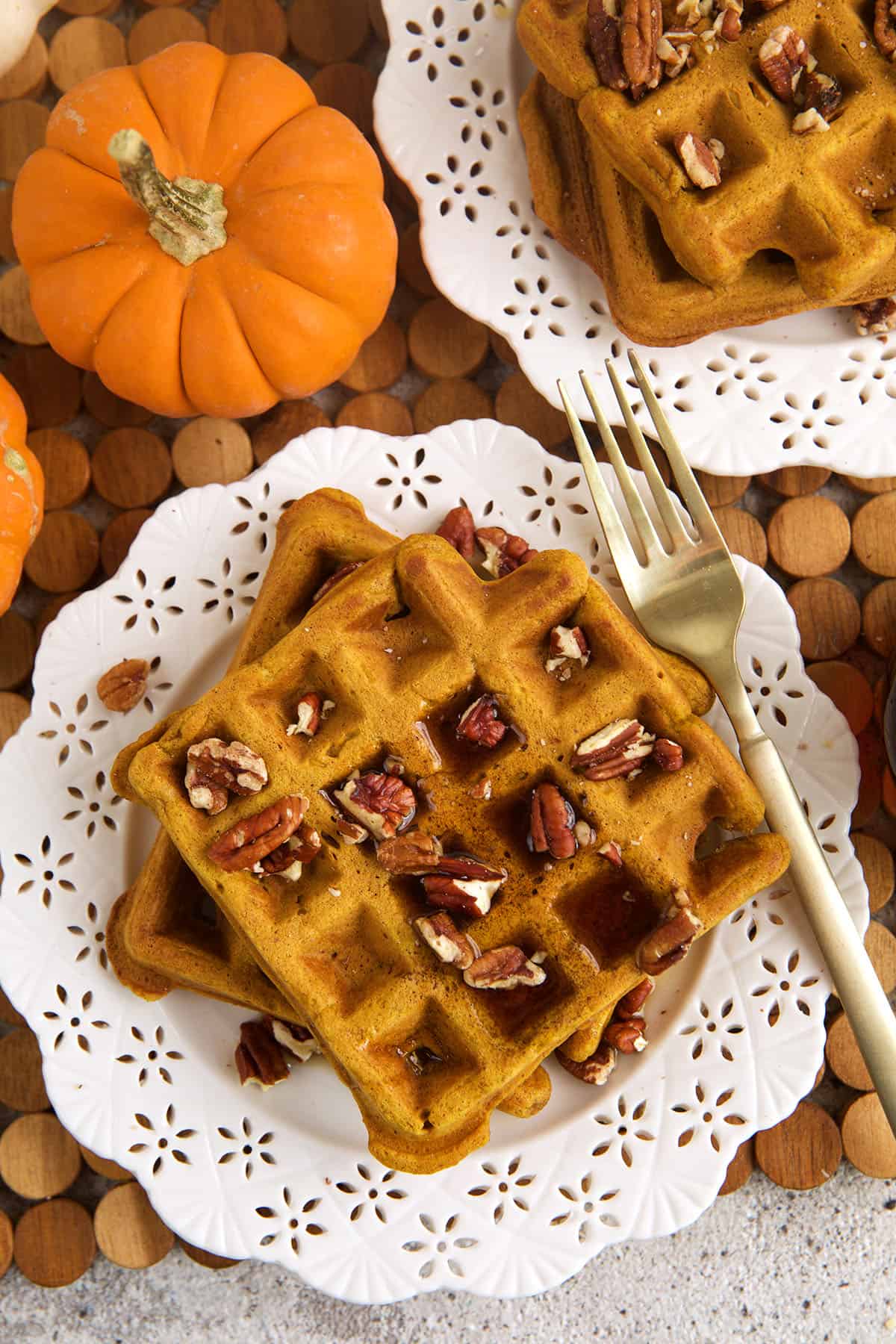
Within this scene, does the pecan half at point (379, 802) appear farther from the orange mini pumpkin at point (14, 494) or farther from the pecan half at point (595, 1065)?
the orange mini pumpkin at point (14, 494)

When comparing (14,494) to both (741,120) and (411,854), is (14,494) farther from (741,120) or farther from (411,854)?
(741,120)

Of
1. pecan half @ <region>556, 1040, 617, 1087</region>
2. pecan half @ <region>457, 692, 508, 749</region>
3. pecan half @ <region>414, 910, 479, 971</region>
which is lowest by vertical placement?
pecan half @ <region>556, 1040, 617, 1087</region>

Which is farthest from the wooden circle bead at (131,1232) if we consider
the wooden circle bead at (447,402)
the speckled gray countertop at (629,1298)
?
the wooden circle bead at (447,402)

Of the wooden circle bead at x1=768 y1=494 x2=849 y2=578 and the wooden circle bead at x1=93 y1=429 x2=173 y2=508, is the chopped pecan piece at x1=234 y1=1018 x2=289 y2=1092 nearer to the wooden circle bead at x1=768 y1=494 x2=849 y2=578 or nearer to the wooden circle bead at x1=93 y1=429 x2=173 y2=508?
the wooden circle bead at x1=93 y1=429 x2=173 y2=508

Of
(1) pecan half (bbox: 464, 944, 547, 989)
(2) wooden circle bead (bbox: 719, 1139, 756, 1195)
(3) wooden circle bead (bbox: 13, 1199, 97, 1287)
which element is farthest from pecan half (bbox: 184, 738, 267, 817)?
(2) wooden circle bead (bbox: 719, 1139, 756, 1195)

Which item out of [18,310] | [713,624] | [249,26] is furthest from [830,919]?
[249,26]

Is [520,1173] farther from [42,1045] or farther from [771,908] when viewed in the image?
[42,1045]
